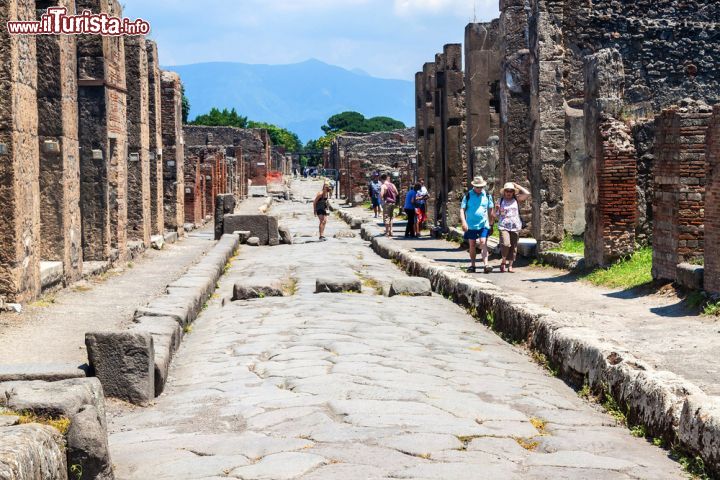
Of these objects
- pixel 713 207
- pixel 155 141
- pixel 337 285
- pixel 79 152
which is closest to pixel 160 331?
pixel 337 285

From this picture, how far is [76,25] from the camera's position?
1388cm

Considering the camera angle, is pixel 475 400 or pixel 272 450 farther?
pixel 475 400

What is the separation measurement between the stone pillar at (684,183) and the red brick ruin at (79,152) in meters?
6.22

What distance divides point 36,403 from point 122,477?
1.73ft

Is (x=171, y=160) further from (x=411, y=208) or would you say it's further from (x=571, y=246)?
(x=571, y=246)

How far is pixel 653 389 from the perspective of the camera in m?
5.25

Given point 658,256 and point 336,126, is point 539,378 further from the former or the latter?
point 336,126

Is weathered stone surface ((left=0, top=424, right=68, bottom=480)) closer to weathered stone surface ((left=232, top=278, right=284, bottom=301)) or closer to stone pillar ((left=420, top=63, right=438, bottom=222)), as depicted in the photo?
weathered stone surface ((left=232, top=278, right=284, bottom=301))

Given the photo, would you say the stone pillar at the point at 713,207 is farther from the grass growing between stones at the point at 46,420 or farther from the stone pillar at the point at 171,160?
the stone pillar at the point at 171,160

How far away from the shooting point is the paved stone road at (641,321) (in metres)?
6.38

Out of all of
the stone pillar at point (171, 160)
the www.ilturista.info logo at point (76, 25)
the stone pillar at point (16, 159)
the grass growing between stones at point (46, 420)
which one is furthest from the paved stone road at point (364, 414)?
the stone pillar at point (171, 160)

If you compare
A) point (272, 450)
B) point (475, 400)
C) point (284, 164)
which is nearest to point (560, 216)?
point (475, 400)

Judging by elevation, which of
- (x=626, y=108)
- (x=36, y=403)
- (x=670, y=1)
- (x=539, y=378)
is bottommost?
(x=539, y=378)

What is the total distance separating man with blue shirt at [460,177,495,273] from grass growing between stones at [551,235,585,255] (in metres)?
1.19
